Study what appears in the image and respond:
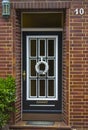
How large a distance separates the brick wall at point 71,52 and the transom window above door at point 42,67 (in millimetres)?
731

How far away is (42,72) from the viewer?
33.7 feet

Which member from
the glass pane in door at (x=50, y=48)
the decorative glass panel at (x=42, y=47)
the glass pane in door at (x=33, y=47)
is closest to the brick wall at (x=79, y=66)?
the glass pane in door at (x=50, y=48)

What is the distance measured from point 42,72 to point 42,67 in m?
0.13

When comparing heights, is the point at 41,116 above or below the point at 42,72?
below

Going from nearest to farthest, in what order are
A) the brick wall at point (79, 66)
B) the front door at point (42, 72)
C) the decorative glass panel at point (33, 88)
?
1. the brick wall at point (79, 66)
2. the front door at point (42, 72)
3. the decorative glass panel at point (33, 88)

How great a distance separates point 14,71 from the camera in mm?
9609

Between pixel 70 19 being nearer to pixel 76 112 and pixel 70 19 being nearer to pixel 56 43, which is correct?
pixel 56 43

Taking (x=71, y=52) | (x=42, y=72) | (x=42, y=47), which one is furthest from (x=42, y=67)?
(x=71, y=52)

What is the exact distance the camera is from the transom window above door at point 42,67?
1027 cm

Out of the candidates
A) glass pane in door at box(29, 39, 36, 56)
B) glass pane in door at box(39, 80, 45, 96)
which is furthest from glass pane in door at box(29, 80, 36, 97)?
glass pane in door at box(29, 39, 36, 56)

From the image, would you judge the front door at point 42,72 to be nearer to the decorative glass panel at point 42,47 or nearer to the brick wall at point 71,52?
the decorative glass panel at point 42,47

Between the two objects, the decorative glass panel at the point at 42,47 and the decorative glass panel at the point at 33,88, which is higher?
the decorative glass panel at the point at 42,47

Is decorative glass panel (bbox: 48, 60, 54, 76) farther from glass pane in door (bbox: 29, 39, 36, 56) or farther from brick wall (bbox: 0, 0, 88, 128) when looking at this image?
brick wall (bbox: 0, 0, 88, 128)

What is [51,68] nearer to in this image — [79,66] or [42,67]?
[42,67]
